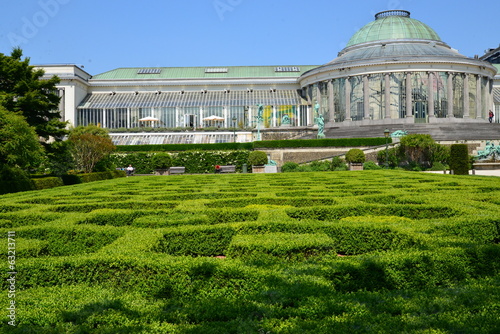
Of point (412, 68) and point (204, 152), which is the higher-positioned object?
point (412, 68)

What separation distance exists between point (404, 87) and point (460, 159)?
31.9 m

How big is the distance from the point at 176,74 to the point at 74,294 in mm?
73100

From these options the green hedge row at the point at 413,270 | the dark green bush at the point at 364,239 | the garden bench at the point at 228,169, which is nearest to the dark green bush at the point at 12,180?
the dark green bush at the point at 364,239

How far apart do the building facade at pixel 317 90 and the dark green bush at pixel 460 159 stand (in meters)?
25.5

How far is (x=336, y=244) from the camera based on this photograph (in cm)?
700

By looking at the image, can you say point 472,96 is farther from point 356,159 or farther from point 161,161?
point 161,161

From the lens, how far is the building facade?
59.6m

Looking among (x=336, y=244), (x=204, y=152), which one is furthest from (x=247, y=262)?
(x=204, y=152)

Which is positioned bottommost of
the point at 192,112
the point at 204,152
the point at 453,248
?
the point at 453,248

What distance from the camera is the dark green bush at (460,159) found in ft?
98.8

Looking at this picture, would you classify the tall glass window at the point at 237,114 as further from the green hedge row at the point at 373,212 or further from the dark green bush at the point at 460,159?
the green hedge row at the point at 373,212

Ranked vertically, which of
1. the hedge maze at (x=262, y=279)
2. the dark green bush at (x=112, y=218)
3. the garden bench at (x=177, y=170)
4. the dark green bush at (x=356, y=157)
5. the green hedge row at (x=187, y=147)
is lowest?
the hedge maze at (x=262, y=279)

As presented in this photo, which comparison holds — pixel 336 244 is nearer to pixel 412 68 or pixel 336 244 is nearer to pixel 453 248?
pixel 453 248

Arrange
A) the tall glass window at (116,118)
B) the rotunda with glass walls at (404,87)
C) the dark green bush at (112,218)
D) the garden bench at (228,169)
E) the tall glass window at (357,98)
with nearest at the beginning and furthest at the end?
the dark green bush at (112,218), the garden bench at (228,169), the rotunda with glass walls at (404,87), the tall glass window at (357,98), the tall glass window at (116,118)
